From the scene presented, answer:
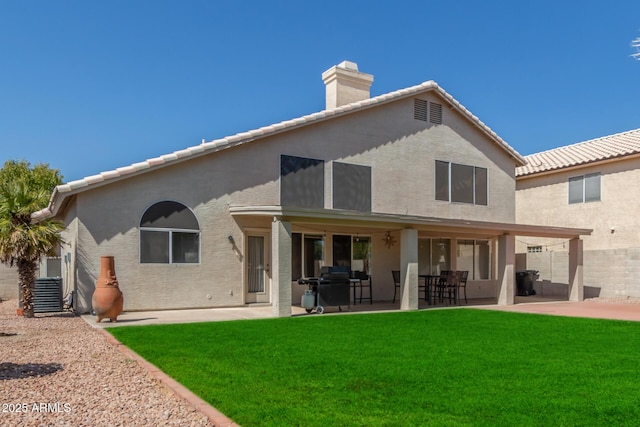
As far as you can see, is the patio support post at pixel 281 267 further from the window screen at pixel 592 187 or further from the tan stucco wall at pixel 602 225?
the window screen at pixel 592 187

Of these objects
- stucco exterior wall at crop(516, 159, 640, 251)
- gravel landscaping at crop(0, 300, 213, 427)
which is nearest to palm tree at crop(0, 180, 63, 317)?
gravel landscaping at crop(0, 300, 213, 427)

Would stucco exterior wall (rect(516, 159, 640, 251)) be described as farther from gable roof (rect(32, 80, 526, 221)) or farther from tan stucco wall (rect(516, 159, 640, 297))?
gable roof (rect(32, 80, 526, 221))

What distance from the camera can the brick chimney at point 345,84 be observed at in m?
18.7

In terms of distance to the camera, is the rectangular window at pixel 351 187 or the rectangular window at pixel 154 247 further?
the rectangular window at pixel 351 187

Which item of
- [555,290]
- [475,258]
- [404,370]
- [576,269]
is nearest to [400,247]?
[475,258]

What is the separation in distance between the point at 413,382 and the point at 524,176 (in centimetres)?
2027

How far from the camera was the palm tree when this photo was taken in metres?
12.3

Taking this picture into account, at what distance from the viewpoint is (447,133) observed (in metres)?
19.4

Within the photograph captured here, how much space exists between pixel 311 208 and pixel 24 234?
6.72 metres

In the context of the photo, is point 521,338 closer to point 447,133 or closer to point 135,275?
point 135,275

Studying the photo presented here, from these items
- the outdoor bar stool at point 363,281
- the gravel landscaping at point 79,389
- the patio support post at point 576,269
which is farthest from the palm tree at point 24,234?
the patio support post at point 576,269

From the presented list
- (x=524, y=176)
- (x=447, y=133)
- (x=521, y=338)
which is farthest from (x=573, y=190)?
(x=521, y=338)

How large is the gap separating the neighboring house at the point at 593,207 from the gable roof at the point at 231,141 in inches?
175

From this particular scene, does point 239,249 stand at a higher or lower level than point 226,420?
higher
